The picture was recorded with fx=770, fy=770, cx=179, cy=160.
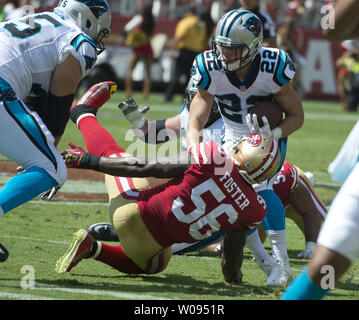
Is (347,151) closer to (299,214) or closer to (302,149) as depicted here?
(299,214)

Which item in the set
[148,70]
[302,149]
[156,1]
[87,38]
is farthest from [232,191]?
[156,1]

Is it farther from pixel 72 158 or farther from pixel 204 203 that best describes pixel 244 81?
pixel 72 158

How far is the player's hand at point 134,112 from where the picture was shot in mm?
5890

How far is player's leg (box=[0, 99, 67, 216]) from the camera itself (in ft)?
13.4

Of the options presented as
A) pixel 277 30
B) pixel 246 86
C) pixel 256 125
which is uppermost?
pixel 246 86

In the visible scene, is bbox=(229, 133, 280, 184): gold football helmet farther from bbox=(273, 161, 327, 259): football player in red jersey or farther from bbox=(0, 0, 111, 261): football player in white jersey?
bbox=(273, 161, 327, 259): football player in red jersey

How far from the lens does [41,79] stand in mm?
4398

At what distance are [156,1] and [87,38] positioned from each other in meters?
15.4

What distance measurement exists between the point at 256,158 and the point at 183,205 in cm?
47

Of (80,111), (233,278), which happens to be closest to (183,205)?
(233,278)

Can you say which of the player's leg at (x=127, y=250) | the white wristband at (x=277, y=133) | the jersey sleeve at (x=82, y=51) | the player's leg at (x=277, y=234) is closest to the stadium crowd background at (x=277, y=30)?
the white wristband at (x=277, y=133)

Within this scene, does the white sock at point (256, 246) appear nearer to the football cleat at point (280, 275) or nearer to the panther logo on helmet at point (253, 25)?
the football cleat at point (280, 275)

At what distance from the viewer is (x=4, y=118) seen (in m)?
4.09

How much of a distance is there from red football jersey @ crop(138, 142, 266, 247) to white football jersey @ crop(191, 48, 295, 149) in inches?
34.8
